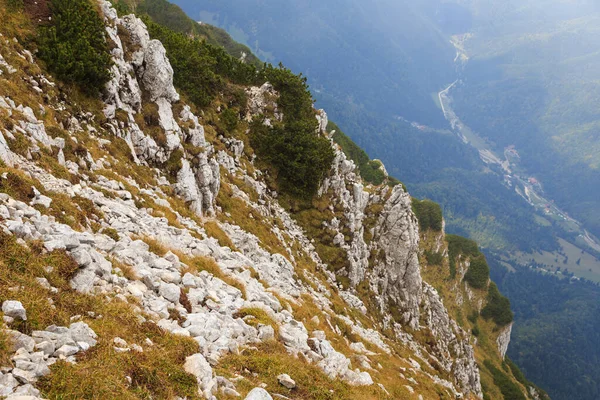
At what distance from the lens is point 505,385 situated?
4574 inches

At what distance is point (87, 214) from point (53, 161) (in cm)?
439

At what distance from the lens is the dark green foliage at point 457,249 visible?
507ft

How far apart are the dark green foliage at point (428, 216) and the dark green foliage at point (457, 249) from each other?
53.1 ft

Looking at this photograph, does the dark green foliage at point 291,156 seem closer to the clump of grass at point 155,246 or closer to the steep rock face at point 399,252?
the steep rock face at point 399,252

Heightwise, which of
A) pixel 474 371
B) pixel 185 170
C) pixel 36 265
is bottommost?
pixel 36 265

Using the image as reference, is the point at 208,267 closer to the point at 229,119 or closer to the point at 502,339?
the point at 229,119

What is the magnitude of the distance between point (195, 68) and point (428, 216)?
126 m

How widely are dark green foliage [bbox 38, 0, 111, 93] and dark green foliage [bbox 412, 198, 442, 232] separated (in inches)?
5448

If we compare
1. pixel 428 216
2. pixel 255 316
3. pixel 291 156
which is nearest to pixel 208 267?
pixel 255 316

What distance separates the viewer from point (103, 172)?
20.7 metres

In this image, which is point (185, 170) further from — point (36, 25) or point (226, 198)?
point (36, 25)

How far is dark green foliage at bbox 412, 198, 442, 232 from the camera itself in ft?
493

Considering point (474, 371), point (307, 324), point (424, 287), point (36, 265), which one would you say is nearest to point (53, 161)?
point (36, 265)

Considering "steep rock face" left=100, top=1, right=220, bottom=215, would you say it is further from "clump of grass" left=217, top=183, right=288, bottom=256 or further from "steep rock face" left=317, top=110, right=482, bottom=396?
"steep rock face" left=317, top=110, right=482, bottom=396
